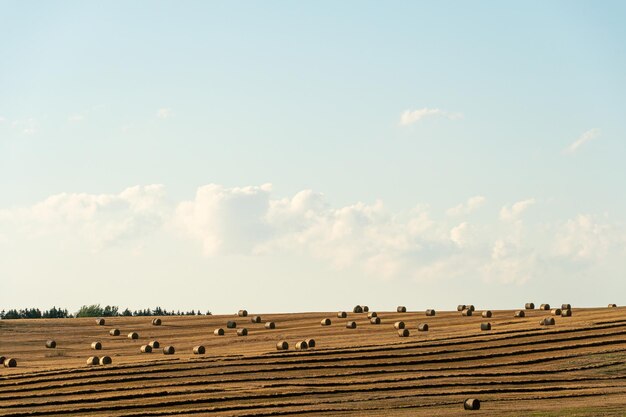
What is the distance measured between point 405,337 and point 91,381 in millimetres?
20022

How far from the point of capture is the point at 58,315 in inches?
4245

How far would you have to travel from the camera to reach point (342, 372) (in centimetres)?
5562

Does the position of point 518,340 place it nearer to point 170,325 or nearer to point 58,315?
point 170,325

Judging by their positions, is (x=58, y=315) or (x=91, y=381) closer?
(x=91, y=381)

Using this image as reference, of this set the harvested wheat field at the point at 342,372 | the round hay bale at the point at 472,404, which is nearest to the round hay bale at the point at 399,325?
the harvested wheat field at the point at 342,372

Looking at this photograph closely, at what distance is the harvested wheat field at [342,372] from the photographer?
4734 cm

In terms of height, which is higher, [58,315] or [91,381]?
[58,315]

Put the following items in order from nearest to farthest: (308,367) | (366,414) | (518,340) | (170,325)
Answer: (366,414) < (308,367) < (518,340) < (170,325)

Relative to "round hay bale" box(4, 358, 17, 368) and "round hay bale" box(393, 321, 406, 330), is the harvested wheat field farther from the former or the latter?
"round hay bale" box(393, 321, 406, 330)

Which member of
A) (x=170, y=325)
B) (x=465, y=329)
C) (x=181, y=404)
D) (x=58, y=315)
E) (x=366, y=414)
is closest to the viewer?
(x=366, y=414)

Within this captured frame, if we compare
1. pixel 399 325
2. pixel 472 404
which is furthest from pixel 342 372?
pixel 399 325

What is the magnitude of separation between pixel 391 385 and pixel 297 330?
23.5 m

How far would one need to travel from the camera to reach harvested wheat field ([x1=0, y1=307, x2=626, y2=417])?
4734cm

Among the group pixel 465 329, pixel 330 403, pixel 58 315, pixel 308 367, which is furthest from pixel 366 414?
pixel 58 315
